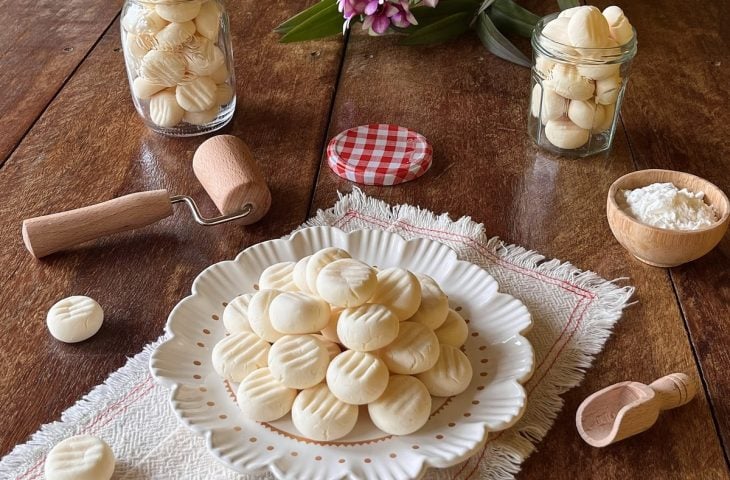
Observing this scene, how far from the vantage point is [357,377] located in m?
0.68

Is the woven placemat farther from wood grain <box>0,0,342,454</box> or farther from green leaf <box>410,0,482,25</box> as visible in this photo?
green leaf <box>410,0,482,25</box>

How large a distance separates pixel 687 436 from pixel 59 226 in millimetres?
720

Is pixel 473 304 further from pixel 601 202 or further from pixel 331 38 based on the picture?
pixel 331 38

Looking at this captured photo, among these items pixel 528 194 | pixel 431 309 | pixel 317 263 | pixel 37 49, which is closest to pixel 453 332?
pixel 431 309

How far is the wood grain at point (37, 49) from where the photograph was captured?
128 cm

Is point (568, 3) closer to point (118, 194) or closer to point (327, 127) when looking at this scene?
point (327, 127)

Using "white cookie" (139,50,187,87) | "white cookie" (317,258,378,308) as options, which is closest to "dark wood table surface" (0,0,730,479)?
"white cookie" (139,50,187,87)

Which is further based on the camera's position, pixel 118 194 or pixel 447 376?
pixel 118 194

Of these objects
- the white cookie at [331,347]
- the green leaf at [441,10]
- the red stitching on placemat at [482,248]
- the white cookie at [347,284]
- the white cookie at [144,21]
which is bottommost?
the green leaf at [441,10]

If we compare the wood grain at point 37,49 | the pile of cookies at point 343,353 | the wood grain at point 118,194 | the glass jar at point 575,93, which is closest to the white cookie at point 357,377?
the pile of cookies at point 343,353

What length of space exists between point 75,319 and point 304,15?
0.79 metres

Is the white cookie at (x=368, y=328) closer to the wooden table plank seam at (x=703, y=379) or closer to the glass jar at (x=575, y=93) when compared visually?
the wooden table plank seam at (x=703, y=379)

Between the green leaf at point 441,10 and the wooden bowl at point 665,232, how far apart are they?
2.02ft

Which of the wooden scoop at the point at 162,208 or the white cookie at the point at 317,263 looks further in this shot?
the wooden scoop at the point at 162,208
